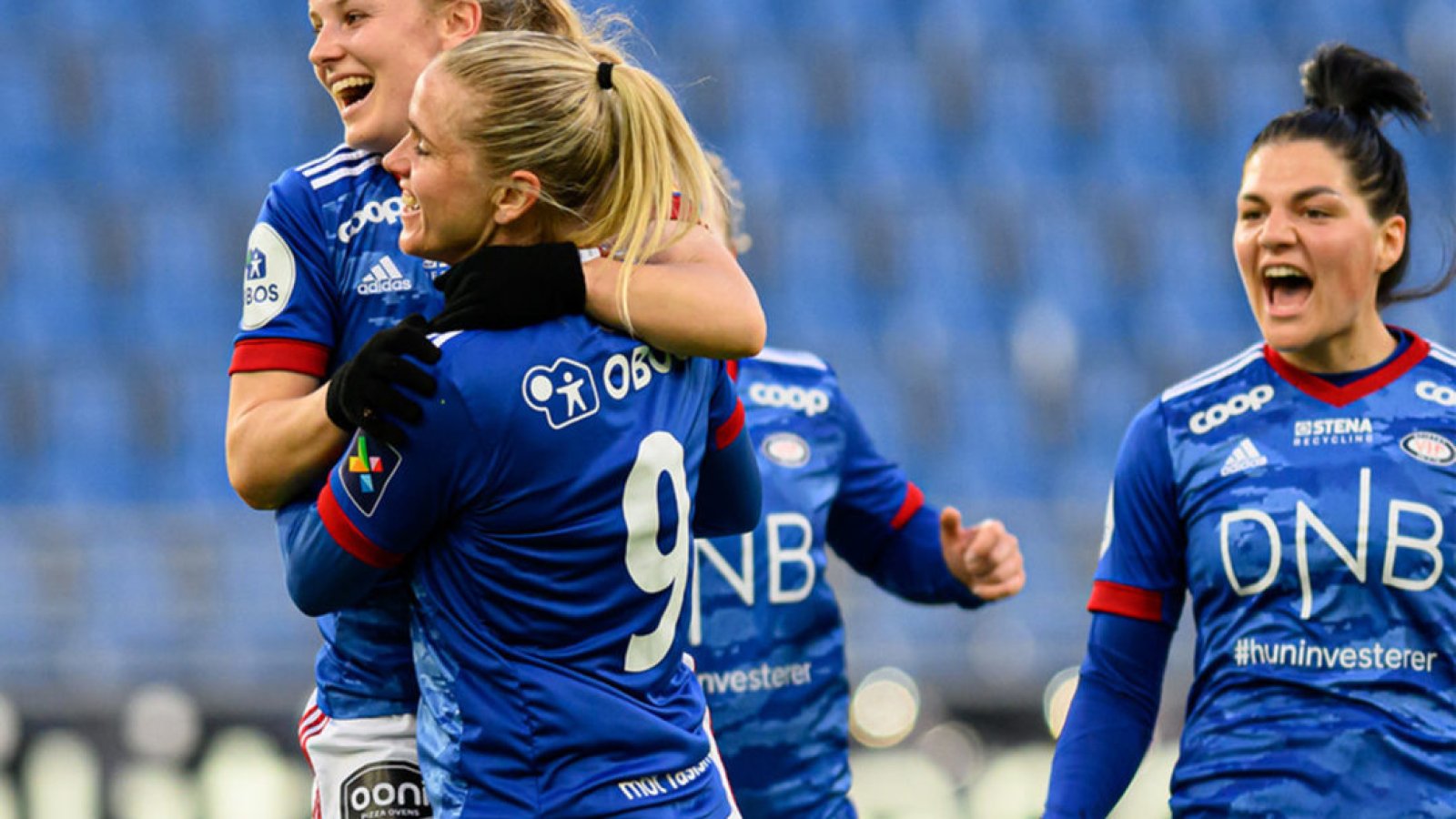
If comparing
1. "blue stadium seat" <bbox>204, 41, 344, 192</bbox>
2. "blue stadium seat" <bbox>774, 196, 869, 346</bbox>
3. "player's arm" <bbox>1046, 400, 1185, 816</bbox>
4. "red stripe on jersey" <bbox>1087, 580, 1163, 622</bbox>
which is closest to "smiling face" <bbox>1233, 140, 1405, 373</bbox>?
"player's arm" <bbox>1046, 400, 1185, 816</bbox>

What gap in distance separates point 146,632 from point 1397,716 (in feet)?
20.7

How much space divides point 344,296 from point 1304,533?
5.05 ft

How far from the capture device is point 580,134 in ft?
8.77

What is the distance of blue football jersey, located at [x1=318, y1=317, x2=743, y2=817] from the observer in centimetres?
257

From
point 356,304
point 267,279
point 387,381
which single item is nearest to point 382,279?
point 356,304

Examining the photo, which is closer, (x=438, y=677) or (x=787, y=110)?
(x=438, y=677)

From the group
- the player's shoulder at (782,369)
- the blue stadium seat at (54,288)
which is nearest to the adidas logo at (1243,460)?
the player's shoulder at (782,369)

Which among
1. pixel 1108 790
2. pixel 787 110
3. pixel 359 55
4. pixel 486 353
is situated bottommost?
pixel 1108 790

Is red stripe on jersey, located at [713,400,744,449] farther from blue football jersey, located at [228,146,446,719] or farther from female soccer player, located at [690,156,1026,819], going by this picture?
female soccer player, located at [690,156,1026,819]

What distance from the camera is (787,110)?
11836 mm

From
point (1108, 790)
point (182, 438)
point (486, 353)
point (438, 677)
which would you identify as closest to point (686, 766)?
point (438, 677)

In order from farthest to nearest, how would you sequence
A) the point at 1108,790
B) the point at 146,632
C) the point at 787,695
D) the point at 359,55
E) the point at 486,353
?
1. the point at 146,632
2. the point at 787,695
3. the point at 1108,790
4. the point at 359,55
5. the point at 486,353

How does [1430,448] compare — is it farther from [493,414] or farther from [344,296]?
[344,296]

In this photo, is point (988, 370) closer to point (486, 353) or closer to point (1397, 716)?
point (1397, 716)
